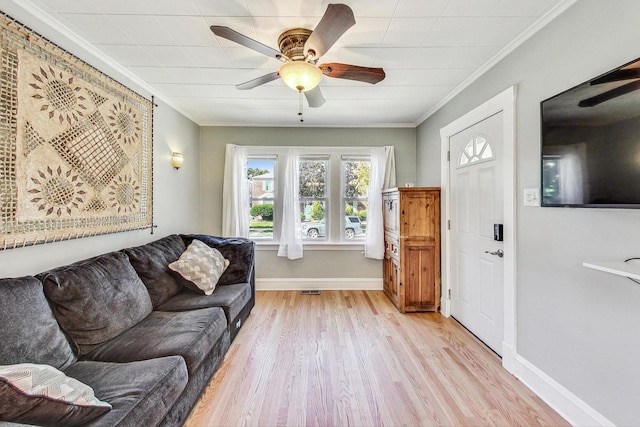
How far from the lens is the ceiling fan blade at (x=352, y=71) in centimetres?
193

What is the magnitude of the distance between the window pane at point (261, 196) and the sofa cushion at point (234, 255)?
976 millimetres

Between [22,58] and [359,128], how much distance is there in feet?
11.6

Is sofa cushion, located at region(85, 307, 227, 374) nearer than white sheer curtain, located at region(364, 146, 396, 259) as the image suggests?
Yes

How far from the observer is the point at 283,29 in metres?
1.89

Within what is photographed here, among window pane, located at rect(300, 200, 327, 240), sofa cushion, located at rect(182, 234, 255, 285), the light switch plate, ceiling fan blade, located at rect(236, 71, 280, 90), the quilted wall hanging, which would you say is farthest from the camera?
window pane, located at rect(300, 200, 327, 240)

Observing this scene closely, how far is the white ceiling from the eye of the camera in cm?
171

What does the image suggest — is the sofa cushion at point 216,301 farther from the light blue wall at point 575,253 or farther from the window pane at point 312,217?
the light blue wall at point 575,253

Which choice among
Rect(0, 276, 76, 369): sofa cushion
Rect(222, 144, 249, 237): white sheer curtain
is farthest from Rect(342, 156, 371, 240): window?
Rect(0, 276, 76, 369): sofa cushion

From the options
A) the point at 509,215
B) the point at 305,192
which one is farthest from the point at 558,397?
the point at 305,192

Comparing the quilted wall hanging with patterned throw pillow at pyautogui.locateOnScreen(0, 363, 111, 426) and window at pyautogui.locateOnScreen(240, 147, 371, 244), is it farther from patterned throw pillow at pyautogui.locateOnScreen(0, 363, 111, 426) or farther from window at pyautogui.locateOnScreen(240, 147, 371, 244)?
window at pyautogui.locateOnScreen(240, 147, 371, 244)

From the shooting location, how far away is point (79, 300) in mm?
1643

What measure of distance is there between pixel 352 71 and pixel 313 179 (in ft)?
7.74

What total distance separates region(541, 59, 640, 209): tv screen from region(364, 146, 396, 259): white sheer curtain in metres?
2.34

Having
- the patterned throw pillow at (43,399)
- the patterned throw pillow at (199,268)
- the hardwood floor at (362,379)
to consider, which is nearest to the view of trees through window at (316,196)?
the patterned throw pillow at (199,268)
